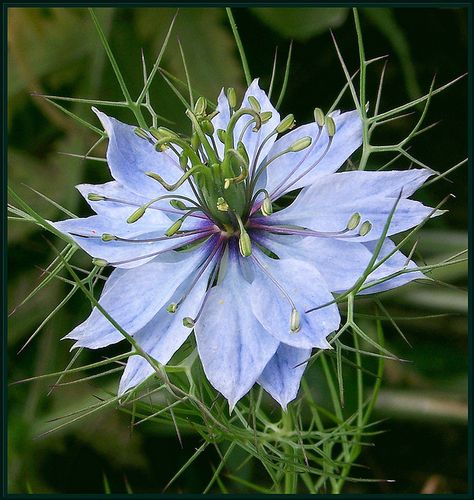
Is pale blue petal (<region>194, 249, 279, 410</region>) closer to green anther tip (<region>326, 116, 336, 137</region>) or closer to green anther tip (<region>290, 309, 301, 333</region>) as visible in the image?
green anther tip (<region>290, 309, 301, 333</region>)

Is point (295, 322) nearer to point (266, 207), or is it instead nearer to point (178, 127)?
point (266, 207)

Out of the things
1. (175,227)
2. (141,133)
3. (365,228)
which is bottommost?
(365,228)

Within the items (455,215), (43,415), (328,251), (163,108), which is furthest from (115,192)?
(455,215)

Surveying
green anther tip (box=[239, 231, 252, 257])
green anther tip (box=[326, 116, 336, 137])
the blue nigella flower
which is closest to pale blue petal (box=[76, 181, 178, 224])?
the blue nigella flower

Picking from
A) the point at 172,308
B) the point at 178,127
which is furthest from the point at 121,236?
the point at 178,127

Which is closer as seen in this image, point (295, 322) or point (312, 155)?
point (295, 322)
